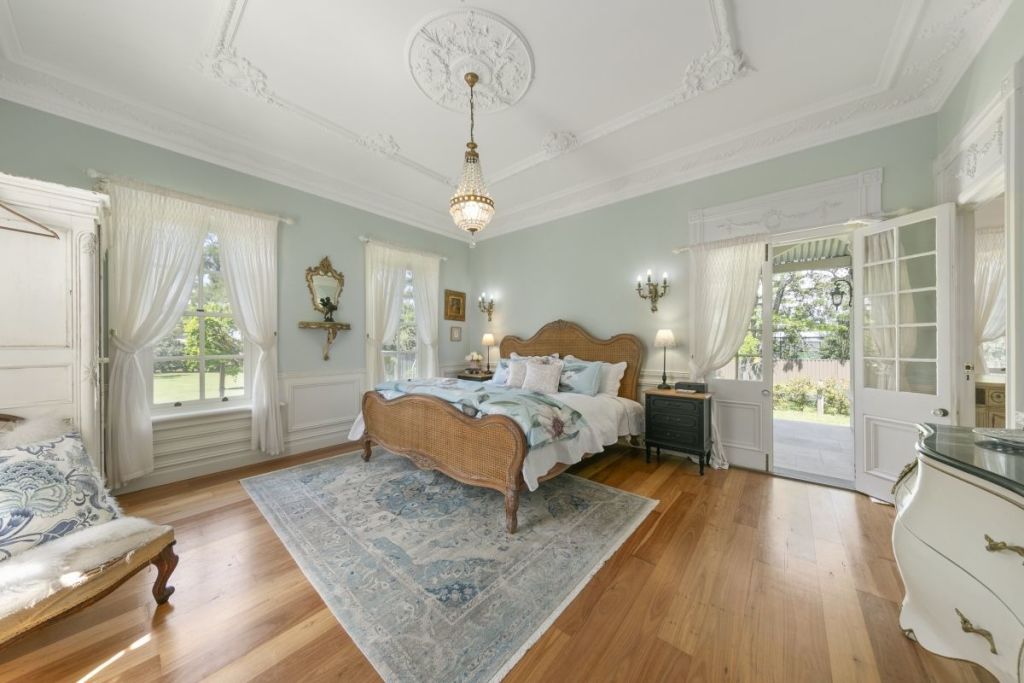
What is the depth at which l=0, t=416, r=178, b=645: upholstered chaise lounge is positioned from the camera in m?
1.25

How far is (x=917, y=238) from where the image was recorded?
265 cm

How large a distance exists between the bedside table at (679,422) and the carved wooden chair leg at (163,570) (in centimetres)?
365

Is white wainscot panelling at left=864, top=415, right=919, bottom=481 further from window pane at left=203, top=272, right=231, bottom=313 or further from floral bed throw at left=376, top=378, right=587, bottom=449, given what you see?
window pane at left=203, top=272, right=231, bottom=313

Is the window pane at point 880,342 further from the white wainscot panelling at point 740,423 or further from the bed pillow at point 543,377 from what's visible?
the bed pillow at point 543,377

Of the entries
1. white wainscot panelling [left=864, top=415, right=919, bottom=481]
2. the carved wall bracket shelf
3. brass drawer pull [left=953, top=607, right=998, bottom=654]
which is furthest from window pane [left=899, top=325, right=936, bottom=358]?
the carved wall bracket shelf

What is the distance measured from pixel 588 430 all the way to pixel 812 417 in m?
6.35

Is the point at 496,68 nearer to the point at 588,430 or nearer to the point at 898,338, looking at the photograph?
the point at 588,430

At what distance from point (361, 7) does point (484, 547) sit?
329 centimetres

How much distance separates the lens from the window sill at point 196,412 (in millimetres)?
3093

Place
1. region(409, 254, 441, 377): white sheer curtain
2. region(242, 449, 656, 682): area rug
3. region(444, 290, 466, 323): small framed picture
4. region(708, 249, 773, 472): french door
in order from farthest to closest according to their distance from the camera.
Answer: region(444, 290, 466, 323): small framed picture
region(409, 254, 441, 377): white sheer curtain
region(708, 249, 773, 472): french door
region(242, 449, 656, 682): area rug

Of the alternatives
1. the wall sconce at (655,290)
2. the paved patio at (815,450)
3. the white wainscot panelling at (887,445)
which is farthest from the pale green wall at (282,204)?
the white wainscot panelling at (887,445)

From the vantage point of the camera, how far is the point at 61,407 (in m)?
2.13

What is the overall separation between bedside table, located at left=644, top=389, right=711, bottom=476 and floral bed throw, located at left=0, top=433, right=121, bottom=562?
155 inches

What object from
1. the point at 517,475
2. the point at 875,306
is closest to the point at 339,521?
the point at 517,475
